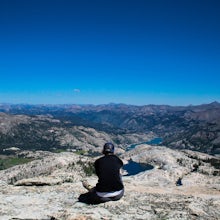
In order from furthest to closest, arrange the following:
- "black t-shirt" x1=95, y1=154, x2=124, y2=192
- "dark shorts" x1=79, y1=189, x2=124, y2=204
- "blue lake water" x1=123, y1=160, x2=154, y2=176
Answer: "blue lake water" x1=123, y1=160, x2=154, y2=176 → "dark shorts" x1=79, y1=189, x2=124, y2=204 → "black t-shirt" x1=95, y1=154, x2=124, y2=192

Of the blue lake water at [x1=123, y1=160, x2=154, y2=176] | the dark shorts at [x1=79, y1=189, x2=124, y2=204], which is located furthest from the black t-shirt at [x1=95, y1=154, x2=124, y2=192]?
the blue lake water at [x1=123, y1=160, x2=154, y2=176]

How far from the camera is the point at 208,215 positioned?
2175 centimetres

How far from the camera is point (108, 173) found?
21922mm

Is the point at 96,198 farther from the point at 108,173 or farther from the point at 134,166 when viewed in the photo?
the point at 134,166

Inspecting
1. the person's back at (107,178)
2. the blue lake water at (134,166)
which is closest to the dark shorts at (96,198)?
the person's back at (107,178)

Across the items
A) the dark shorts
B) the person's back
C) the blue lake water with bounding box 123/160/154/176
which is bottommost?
the blue lake water with bounding box 123/160/154/176

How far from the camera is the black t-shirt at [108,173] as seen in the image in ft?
71.9

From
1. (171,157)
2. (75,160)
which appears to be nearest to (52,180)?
(75,160)

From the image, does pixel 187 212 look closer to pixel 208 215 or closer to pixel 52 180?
pixel 208 215

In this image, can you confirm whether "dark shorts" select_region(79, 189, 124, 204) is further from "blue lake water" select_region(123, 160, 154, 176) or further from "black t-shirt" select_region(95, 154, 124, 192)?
"blue lake water" select_region(123, 160, 154, 176)

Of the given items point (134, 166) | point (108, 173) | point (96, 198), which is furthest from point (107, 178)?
point (134, 166)

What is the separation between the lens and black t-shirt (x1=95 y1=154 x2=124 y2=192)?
21922 mm

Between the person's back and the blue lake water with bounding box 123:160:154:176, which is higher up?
the person's back

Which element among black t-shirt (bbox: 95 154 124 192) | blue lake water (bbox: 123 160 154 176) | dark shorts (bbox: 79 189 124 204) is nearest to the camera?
black t-shirt (bbox: 95 154 124 192)
